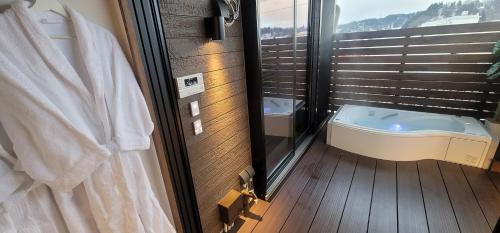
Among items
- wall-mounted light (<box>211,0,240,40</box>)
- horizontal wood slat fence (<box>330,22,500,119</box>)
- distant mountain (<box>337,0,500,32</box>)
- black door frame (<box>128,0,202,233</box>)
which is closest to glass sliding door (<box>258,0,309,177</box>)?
wall-mounted light (<box>211,0,240,40</box>)

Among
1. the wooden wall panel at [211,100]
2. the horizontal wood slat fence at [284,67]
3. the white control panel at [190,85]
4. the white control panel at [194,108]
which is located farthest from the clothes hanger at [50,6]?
the horizontal wood slat fence at [284,67]

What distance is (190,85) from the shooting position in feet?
3.57

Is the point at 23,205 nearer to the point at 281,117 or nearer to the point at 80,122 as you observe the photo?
the point at 80,122

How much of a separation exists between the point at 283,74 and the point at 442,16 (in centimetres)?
216

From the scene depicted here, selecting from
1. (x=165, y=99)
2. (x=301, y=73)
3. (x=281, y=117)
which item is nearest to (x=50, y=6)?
(x=165, y=99)

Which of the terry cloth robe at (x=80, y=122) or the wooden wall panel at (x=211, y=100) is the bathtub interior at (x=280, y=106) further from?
the terry cloth robe at (x=80, y=122)

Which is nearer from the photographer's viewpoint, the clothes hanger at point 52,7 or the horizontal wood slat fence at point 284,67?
the clothes hanger at point 52,7

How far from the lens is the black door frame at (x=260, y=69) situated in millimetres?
1393

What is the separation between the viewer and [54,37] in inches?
26.8

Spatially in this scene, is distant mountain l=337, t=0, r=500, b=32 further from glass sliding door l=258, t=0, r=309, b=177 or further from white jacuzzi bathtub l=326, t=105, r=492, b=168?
glass sliding door l=258, t=0, r=309, b=177

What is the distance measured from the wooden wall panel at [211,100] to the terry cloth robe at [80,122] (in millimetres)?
273

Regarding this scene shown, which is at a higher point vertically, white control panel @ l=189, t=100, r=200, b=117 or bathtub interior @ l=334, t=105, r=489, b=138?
white control panel @ l=189, t=100, r=200, b=117

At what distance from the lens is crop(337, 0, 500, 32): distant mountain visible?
7.85ft

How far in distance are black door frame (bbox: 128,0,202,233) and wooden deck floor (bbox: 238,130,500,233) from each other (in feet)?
2.45
